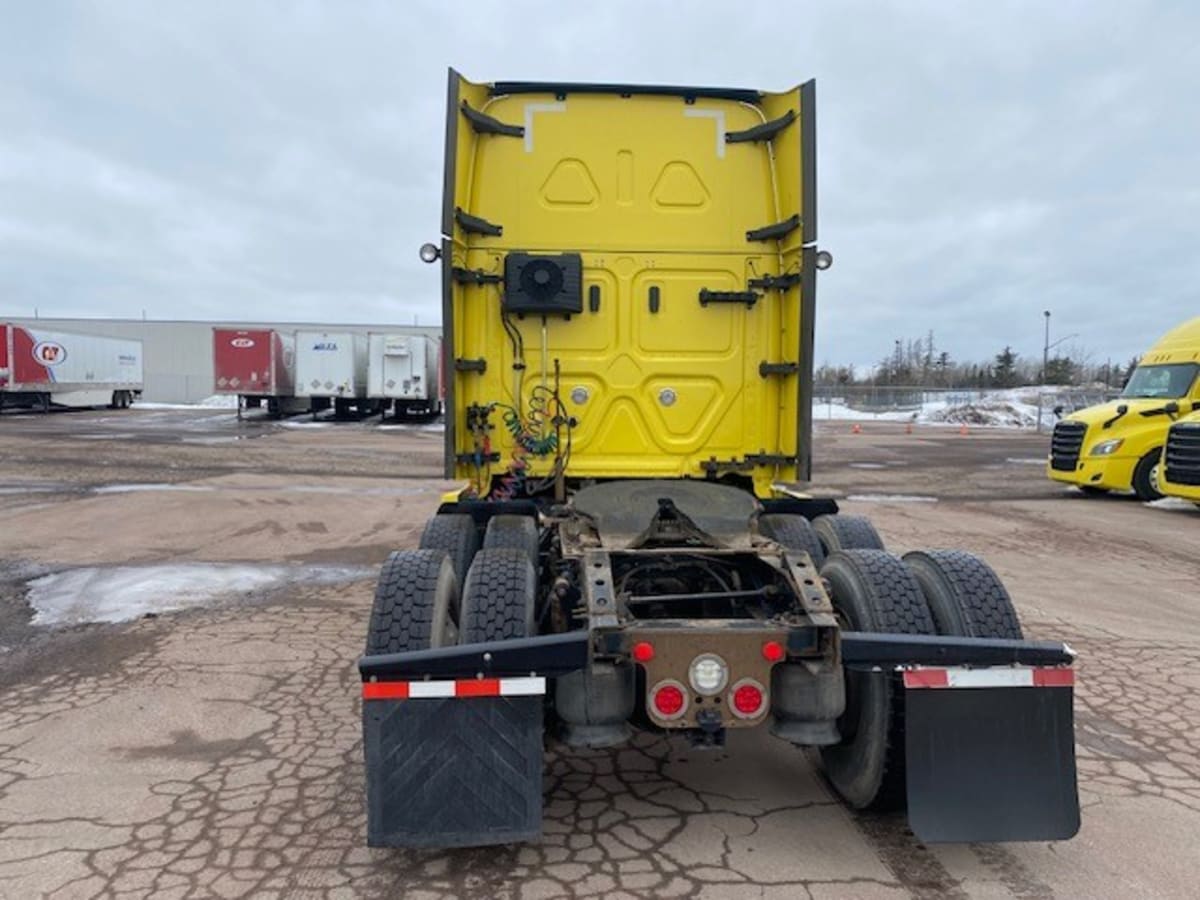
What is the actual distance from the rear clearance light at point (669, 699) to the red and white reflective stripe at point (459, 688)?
15.1 inches

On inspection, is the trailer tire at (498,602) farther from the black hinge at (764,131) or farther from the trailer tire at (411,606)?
the black hinge at (764,131)

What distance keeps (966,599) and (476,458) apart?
2962 mm

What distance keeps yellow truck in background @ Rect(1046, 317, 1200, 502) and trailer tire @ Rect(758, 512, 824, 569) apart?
12.0 metres

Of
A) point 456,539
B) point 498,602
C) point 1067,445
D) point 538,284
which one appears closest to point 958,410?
point 1067,445

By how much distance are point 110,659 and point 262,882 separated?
313cm

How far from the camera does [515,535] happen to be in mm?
4254

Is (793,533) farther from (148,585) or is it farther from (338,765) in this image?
(148,585)

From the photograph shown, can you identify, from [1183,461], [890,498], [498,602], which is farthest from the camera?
[890,498]

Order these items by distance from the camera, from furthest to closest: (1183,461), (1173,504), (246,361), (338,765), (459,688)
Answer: (246,361) → (1173,504) → (1183,461) → (338,765) → (459,688)

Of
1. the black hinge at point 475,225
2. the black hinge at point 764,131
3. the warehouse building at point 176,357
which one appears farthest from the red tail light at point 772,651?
the warehouse building at point 176,357

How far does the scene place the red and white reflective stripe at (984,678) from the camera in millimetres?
2941

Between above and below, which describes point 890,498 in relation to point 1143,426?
below

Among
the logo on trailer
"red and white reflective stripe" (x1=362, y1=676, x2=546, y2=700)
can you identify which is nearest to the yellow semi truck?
"red and white reflective stripe" (x1=362, y1=676, x2=546, y2=700)

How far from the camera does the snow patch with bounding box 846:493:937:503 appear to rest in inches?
549
